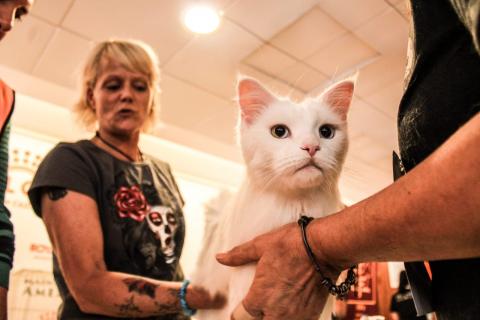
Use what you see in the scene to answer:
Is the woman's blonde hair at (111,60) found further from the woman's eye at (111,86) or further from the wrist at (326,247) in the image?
the wrist at (326,247)

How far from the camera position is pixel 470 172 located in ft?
1.20

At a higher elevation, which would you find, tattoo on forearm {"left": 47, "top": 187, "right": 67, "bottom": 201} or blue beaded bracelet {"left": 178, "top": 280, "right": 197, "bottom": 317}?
tattoo on forearm {"left": 47, "top": 187, "right": 67, "bottom": 201}

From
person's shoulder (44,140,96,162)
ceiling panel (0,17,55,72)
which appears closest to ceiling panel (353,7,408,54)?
person's shoulder (44,140,96,162)

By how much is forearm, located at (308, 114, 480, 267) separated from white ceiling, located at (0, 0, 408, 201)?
877 millimetres

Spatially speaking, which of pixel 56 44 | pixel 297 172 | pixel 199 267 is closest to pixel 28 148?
pixel 56 44

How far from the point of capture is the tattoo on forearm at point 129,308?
896 millimetres

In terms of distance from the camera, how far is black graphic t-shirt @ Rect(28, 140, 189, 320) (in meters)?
0.96

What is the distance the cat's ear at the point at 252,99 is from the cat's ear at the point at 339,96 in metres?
0.11

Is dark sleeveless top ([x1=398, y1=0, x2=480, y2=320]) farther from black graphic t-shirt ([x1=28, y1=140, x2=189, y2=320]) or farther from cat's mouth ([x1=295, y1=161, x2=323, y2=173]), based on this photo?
black graphic t-shirt ([x1=28, y1=140, x2=189, y2=320])

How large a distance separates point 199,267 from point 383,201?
1.64ft

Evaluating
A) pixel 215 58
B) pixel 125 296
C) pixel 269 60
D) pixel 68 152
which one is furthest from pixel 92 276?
pixel 215 58

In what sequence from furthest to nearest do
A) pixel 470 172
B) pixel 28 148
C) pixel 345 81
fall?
1. pixel 28 148
2. pixel 345 81
3. pixel 470 172

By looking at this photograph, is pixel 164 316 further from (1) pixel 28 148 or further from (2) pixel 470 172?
(1) pixel 28 148

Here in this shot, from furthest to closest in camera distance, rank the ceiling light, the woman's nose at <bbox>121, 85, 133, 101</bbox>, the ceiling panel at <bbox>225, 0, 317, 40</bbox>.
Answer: the ceiling light → the ceiling panel at <bbox>225, 0, 317, 40</bbox> → the woman's nose at <bbox>121, 85, 133, 101</bbox>
